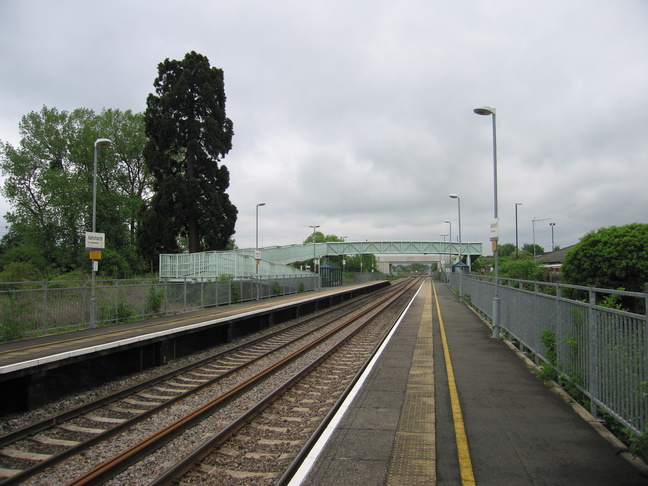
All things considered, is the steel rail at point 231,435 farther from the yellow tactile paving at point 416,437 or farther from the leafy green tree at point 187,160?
the leafy green tree at point 187,160

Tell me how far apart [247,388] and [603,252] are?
990 centimetres

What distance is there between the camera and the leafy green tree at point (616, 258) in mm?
12000

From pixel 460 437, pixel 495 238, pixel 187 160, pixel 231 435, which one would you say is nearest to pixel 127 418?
pixel 231 435

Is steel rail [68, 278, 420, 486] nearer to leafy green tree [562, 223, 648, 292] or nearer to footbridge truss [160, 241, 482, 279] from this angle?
leafy green tree [562, 223, 648, 292]

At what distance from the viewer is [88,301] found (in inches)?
675

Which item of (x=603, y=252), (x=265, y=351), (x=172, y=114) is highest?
(x=172, y=114)

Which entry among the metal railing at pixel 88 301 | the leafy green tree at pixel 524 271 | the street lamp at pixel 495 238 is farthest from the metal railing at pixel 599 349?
the leafy green tree at pixel 524 271

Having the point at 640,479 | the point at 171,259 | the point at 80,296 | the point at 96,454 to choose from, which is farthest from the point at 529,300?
the point at 171,259

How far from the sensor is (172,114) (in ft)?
150

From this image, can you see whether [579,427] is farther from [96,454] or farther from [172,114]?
[172,114]

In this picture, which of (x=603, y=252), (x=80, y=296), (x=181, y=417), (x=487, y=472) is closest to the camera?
(x=487, y=472)

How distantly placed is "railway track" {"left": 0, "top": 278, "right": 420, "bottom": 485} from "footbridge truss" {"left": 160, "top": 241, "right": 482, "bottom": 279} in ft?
63.4

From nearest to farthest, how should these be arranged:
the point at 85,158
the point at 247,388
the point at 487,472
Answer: the point at 487,472
the point at 247,388
the point at 85,158

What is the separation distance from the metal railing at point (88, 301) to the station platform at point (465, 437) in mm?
11513
